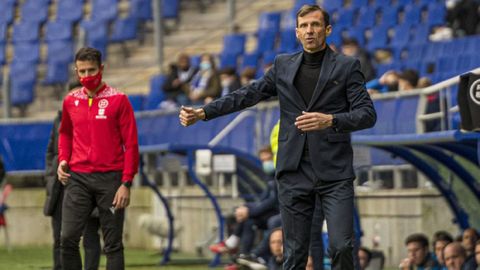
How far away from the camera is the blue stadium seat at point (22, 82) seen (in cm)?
2652

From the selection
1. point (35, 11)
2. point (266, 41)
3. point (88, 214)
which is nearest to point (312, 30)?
point (88, 214)

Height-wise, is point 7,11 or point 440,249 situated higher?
point 7,11

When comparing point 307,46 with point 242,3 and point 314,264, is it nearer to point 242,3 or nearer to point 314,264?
point 314,264

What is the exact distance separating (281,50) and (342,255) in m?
14.5

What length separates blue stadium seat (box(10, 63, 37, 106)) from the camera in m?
26.5

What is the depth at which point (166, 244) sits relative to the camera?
1914 cm

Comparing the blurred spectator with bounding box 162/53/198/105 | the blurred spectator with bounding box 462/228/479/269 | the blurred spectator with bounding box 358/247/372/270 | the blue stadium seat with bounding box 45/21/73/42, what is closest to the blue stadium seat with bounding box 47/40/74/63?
the blue stadium seat with bounding box 45/21/73/42

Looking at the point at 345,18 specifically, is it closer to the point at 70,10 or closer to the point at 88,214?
the point at 70,10

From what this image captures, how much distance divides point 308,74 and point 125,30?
18.9m

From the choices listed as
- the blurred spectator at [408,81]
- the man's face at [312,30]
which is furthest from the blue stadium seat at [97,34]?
the man's face at [312,30]

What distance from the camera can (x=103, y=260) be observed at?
677 inches

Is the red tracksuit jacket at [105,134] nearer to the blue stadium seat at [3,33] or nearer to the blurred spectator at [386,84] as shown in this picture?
the blurred spectator at [386,84]

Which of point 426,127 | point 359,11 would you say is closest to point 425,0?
point 359,11

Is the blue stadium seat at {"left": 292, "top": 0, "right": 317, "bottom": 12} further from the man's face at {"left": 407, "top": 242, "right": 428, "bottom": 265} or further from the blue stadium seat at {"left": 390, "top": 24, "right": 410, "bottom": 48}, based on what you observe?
the man's face at {"left": 407, "top": 242, "right": 428, "bottom": 265}
